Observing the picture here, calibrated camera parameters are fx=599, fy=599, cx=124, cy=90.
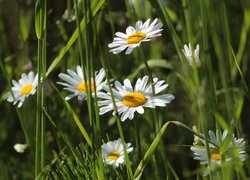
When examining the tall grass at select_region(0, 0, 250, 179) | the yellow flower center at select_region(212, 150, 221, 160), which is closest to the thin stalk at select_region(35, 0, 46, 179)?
the tall grass at select_region(0, 0, 250, 179)

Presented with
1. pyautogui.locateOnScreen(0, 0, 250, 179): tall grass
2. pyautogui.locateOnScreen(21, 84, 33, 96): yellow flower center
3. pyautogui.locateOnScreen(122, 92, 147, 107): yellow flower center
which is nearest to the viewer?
pyautogui.locateOnScreen(0, 0, 250, 179): tall grass

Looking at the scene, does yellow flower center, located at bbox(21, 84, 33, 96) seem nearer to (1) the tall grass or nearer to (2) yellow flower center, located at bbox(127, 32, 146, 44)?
(1) the tall grass

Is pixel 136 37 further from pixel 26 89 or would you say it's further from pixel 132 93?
pixel 26 89

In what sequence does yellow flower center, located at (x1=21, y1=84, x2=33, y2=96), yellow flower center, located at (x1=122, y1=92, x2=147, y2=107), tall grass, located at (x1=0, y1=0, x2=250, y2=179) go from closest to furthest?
tall grass, located at (x1=0, y1=0, x2=250, y2=179), yellow flower center, located at (x1=122, y1=92, x2=147, y2=107), yellow flower center, located at (x1=21, y1=84, x2=33, y2=96)

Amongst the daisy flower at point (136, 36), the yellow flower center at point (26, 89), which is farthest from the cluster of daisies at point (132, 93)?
the yellow flower center at point (26, 89)

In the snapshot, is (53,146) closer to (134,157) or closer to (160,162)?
(134,157)

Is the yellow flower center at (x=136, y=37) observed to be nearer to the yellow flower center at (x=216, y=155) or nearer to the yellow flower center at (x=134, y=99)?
the yellow flower center at (x=134, y=99)
